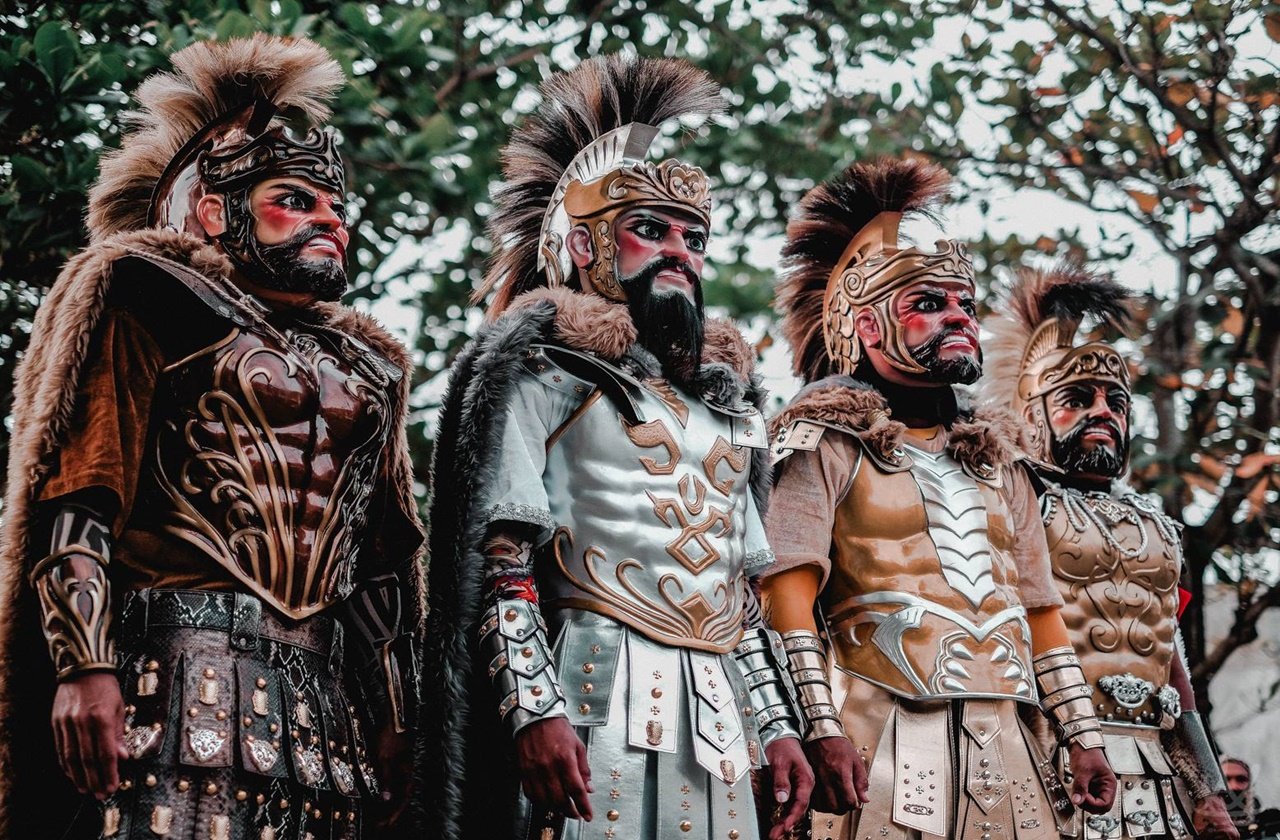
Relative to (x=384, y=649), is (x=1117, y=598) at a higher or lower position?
higher

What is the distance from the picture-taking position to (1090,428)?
21.0ft

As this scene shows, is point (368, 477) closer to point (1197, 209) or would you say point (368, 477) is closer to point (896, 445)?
point (896, 445)

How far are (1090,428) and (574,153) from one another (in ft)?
8.80

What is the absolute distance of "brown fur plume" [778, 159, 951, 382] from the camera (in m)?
5.65

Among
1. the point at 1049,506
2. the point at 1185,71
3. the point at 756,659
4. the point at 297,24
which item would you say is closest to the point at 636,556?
the point at 756,659

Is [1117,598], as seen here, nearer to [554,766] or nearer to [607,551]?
[607,551]

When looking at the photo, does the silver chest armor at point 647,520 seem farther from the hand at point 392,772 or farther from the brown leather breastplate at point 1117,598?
the brown leather breastplate at point 1117,598

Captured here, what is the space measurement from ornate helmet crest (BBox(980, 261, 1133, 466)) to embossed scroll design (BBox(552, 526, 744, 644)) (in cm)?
271

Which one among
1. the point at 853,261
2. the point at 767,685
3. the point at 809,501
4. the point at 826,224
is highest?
the point at 826,224

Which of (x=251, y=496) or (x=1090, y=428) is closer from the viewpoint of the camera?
(x=251, y=496)

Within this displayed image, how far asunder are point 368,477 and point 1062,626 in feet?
8.57

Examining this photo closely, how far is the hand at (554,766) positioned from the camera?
3.63 meters

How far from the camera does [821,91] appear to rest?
9.95 m

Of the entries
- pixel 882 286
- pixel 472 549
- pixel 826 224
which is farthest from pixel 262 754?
pixel 826 224
